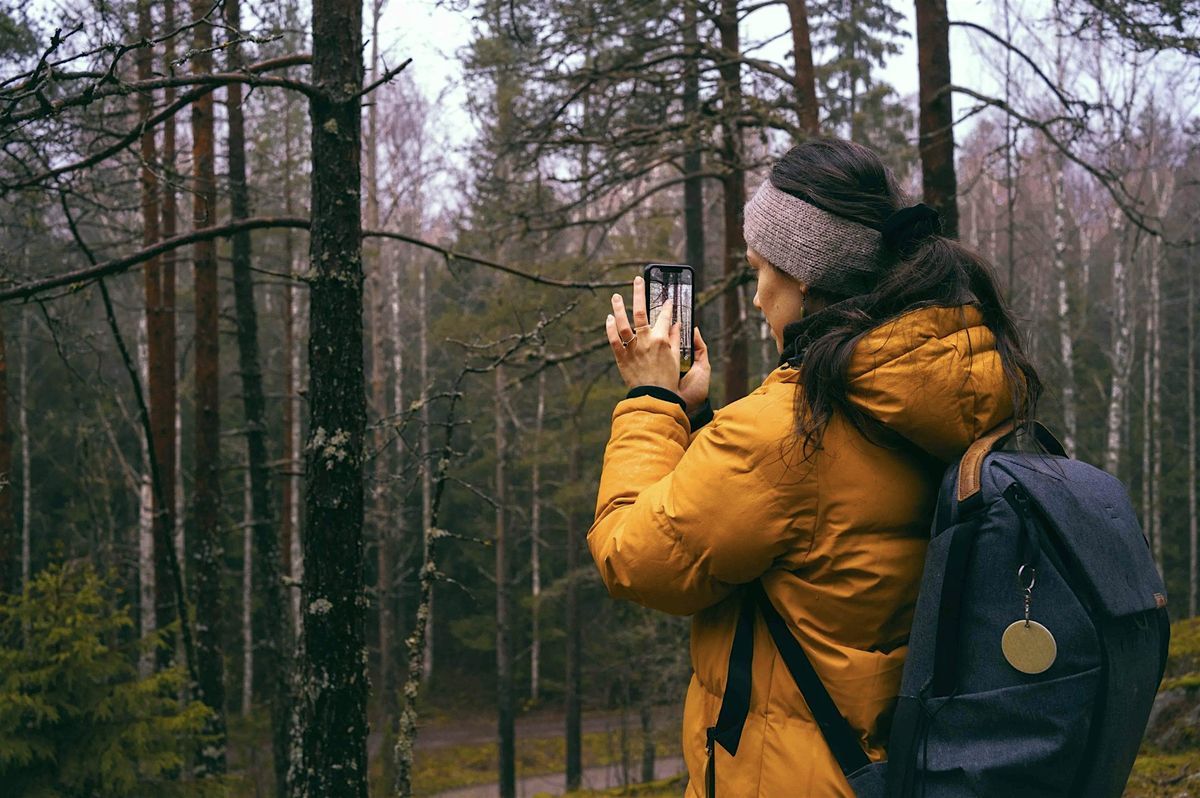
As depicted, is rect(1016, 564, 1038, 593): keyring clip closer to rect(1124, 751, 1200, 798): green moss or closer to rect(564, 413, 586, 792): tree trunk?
rect(1124, 751, 1200, 798): green moss

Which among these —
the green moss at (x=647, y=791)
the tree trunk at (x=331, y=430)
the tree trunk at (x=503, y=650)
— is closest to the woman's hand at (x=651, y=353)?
the tree trunk at (x=331, y=430)

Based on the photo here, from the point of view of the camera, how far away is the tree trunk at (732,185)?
7.48m

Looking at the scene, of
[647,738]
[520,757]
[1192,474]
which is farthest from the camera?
[1192,474]

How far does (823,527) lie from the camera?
5.12ft

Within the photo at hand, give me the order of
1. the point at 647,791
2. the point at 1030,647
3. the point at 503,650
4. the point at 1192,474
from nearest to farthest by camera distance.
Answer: the point at 1030,647 < the point at 647,791 < the point at 503,650 < the point at 1192,474

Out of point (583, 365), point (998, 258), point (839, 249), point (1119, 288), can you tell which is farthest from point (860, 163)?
point (998, 258)

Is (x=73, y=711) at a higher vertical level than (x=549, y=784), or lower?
higher

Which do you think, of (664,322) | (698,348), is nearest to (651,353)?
(664,322)

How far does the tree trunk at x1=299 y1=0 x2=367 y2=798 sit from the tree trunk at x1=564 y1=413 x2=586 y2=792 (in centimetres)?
1341

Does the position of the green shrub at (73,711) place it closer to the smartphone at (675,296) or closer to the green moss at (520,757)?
the smartphone at (675,296)

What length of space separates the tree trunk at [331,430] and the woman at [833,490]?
7.14 feet

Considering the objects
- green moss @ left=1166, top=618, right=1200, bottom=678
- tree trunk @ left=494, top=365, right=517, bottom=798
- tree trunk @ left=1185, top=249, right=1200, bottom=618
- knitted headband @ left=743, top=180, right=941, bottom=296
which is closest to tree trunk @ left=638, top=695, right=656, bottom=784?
tree trunk @ left=494, top=365, right=517, bottom=798

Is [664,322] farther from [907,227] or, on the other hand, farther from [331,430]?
[331,430]

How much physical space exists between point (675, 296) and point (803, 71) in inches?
270
